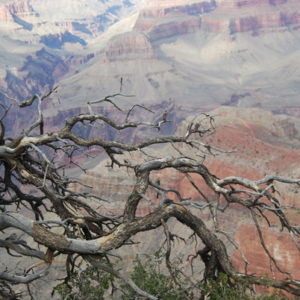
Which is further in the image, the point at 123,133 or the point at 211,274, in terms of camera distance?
the point at 123,133

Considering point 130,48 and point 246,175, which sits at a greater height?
point 246,175

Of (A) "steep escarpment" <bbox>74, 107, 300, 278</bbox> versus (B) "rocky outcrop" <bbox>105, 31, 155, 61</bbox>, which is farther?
(B) "rocky outcrop" <bbox>105, 31, 155, 61</bbox>

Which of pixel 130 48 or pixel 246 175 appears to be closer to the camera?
pixel 246 175

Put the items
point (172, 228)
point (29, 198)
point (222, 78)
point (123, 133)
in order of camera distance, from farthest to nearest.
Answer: point (222, 78) → point (123, 133) → point (172, 228) → point (29, 198)

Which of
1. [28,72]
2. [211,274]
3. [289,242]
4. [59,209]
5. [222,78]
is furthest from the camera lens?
[28,72]

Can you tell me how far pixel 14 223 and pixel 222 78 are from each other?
17106cm

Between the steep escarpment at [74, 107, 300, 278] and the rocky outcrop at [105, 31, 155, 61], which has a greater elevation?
the steep escarpment at [74, 107, 300, 278]

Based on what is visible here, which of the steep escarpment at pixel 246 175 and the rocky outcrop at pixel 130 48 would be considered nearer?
the steep escarpment at pixel 246 175

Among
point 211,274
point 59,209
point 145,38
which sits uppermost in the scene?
point 59,209

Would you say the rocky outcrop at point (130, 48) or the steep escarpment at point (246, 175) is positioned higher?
the steep escarpment at point (246, 175)

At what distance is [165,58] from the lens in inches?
7741

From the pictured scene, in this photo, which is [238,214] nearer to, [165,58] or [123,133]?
[123,133]

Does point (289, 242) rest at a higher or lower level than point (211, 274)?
lower

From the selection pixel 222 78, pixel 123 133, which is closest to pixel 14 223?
pixel 123 133
